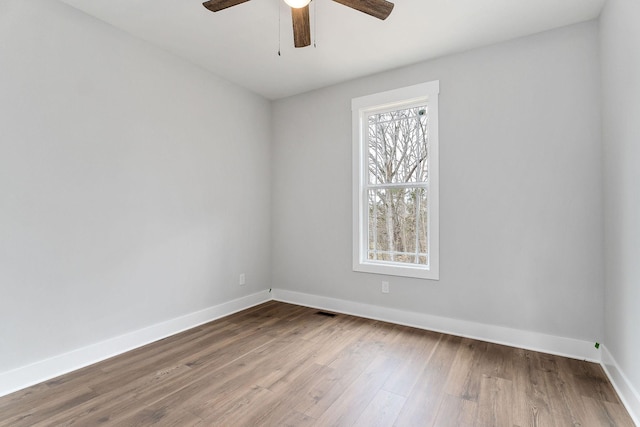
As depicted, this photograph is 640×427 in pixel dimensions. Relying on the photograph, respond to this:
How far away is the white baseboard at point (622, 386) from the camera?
5.69 ft

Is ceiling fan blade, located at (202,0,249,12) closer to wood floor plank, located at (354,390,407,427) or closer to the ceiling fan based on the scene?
the ceiling fan

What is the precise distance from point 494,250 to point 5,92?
12.9ft

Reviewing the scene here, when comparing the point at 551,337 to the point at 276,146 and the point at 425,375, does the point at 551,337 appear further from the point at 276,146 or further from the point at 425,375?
the point at 276,146

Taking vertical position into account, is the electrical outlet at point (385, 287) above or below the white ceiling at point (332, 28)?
below

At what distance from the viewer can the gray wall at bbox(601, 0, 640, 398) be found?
69.9 inches

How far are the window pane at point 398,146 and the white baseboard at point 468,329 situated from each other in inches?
57.0

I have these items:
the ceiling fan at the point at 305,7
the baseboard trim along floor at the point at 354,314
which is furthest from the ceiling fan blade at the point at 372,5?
the baseboard trim along floor at the point at 354,314

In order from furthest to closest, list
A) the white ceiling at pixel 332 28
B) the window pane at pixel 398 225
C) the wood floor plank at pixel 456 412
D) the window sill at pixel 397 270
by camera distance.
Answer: the window pane at pixel 398 225
the window sill at pixel 397 270
the white ceiling at pixel 332 28
the wood floor plank at pixel 456 412

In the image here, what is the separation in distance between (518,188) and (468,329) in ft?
4.52

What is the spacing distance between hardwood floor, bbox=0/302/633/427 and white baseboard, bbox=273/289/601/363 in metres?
0.10

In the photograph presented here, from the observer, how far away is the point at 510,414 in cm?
179

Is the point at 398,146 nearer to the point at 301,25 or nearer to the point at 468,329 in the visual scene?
the point at 301,25

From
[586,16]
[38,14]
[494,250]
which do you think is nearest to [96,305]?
[38,14]

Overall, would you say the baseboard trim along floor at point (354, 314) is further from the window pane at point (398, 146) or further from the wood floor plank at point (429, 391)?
the window pane at point (398, 146)
